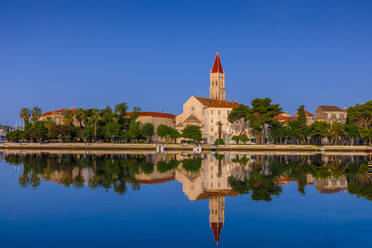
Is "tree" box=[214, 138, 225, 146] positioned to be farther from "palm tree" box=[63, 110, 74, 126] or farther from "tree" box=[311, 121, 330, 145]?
"palm tree" box=[63, 110, 74, 126]

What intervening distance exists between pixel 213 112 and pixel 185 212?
75.2m

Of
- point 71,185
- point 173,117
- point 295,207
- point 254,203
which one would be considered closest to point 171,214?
point 254,203

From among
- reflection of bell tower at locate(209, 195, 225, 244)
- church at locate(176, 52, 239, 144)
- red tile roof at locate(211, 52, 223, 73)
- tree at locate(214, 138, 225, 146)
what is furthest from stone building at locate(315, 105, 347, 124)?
reflection of bell tower at locate(209, 195, 225, 244)

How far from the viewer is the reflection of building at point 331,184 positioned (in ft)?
70.6

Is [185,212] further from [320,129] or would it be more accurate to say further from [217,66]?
[217,66]

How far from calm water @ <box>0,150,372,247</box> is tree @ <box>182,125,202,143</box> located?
58610 millimetres

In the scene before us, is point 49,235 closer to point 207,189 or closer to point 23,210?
point 23,210

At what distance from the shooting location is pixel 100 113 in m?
85.4

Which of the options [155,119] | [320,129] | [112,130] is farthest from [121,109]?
[320,129]

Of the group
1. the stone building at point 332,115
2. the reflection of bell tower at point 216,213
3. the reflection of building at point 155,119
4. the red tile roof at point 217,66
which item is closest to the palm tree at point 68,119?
the reflection of building at point 155,119

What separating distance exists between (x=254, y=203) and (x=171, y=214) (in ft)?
13.2

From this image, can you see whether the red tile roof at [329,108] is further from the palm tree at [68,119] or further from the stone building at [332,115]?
the palm tree at [68,119]

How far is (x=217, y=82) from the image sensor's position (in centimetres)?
10300

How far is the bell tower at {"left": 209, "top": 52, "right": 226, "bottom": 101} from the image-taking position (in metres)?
103
